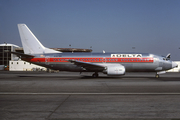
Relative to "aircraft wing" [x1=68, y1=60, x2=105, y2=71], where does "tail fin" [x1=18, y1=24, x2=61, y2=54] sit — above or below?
above

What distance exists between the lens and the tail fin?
100 feet

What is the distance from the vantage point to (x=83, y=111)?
7953 mm

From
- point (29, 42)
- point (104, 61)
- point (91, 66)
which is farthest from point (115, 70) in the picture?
point (29, 42)

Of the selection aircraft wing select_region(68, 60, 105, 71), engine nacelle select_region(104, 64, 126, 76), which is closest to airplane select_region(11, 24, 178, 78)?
aircraft wing select_region(68, 60, 105, 71)

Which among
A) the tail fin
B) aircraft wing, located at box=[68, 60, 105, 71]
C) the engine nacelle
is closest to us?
the engine nacelle

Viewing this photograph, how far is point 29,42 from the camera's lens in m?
30.8

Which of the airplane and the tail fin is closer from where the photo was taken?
the airplane

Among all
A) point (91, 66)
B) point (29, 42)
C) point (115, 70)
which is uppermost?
point (29, 42)

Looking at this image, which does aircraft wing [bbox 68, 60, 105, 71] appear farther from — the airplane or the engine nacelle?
the engine nacelle

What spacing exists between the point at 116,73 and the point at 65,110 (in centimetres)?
1901

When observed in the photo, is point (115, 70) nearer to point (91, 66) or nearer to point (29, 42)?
point (91, 66)

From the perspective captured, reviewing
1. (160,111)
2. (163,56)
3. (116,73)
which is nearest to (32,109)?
(160,111)

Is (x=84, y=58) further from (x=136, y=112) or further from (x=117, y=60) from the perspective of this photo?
(x=136, y=112)

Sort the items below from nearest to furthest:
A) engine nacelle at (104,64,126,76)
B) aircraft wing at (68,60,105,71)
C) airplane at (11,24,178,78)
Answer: engine nacelle at (104,64,126,76) → aircraft wing at (68,60,105,71) → airplane at (11,24,178,78)
